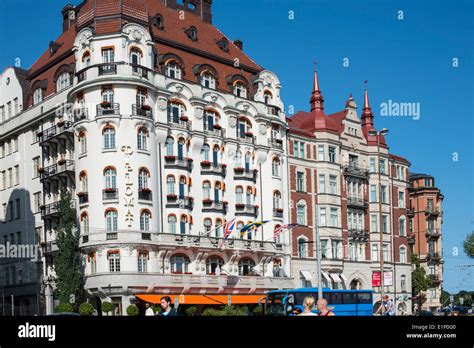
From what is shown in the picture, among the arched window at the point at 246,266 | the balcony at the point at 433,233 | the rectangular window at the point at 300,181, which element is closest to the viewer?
the balcony at the point at 433,233

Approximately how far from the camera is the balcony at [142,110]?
57.8 ft

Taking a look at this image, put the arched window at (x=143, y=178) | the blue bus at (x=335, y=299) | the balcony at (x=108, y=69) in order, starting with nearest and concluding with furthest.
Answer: the blue bus at (x=335, y=299) → the arched window at (x=143, y=178) → the balcony at (x=108, y=69)

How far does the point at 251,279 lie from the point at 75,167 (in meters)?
6.38

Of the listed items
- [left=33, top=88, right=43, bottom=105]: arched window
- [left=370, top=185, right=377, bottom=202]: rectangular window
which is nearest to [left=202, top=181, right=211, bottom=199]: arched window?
[left=370, top=185, right=377, bottom=202]: rectangular window

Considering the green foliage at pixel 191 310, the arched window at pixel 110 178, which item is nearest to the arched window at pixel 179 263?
the arched window at pixel 110 178

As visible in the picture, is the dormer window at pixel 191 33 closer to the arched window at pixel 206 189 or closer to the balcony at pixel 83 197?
the arched window at pixel 206 189

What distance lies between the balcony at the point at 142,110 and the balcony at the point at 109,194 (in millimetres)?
2207

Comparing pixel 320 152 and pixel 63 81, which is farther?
pixel 320 152

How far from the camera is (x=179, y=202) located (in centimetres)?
1756

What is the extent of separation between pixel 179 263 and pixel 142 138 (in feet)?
12.4

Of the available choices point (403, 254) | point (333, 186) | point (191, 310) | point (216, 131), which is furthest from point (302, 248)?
point (216, 131)

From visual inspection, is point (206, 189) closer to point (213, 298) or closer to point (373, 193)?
point (213, 298)
